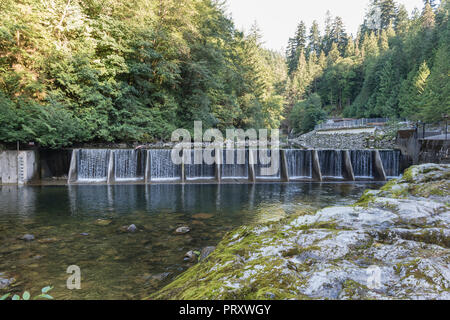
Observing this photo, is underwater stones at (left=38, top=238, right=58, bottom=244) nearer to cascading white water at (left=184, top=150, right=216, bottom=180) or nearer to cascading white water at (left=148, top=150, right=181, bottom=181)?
cascading white water at (left=148, top=150, right=181, bottom=181)

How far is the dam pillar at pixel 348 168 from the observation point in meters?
17.4

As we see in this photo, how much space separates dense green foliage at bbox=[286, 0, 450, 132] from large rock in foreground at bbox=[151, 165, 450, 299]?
22.5 m

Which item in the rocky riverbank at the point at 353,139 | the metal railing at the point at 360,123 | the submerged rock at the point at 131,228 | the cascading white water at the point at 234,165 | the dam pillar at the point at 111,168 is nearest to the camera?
the submerged rock at the point at 131,228

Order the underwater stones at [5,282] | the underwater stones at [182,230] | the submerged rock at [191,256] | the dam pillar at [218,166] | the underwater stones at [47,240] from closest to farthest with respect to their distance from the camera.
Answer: the underwater stones at [5,282], the submerged rock at [191,256], the underwater stones at [47,240], the underwater stones at [182,230], the dam pillar at [218,166]

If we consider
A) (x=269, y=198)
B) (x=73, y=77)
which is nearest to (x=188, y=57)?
(x=73, y=77)

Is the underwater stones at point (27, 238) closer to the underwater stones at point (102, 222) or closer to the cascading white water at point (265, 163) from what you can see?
the underwater stones at point (102, 222)

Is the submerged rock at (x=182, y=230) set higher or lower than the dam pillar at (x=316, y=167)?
lower

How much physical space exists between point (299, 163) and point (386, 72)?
46812 mm

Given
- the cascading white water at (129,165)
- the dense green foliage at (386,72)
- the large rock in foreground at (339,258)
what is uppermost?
the dense green foliage at (386,72)

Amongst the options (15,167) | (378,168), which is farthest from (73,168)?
(378,168)

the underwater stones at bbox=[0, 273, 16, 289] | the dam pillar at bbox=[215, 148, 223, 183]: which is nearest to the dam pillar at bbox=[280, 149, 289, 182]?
the dam pillar at bbox=[215, 148, 223, 183]

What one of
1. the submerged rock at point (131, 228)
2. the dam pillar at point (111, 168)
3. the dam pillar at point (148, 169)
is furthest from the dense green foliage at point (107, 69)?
the submerged rock at point (131, 228)

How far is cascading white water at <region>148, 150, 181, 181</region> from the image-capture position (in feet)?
55.7

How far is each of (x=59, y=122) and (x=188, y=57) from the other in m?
12.8
